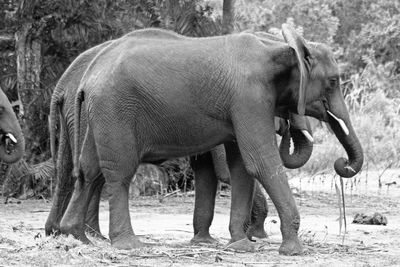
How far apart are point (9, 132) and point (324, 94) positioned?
10.6 ft

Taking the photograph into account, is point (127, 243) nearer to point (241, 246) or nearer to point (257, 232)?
point (241, 246)

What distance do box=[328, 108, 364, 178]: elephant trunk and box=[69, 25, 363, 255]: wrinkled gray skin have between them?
18mm

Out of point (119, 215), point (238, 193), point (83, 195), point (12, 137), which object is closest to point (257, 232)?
point (238, 193)

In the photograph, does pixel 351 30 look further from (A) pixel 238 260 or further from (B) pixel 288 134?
(A) pixel 238 260

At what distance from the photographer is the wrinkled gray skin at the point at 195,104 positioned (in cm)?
935

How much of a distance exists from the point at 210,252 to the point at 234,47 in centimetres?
183

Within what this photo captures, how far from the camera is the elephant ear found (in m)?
9.35

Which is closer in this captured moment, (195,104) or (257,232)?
(195,104)

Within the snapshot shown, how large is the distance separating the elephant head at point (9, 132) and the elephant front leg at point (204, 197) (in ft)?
5.89

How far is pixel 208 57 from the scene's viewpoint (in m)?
9.55

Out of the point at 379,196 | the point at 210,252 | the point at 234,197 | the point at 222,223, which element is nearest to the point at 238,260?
the point at 210,252

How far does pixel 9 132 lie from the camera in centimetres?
1088

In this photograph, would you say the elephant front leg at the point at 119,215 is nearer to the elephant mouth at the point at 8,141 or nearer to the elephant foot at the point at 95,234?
the elephant foot at the point at 95,234

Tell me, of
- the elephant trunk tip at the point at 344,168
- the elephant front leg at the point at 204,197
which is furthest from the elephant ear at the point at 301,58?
the elephant front leg at the point at 204,197
